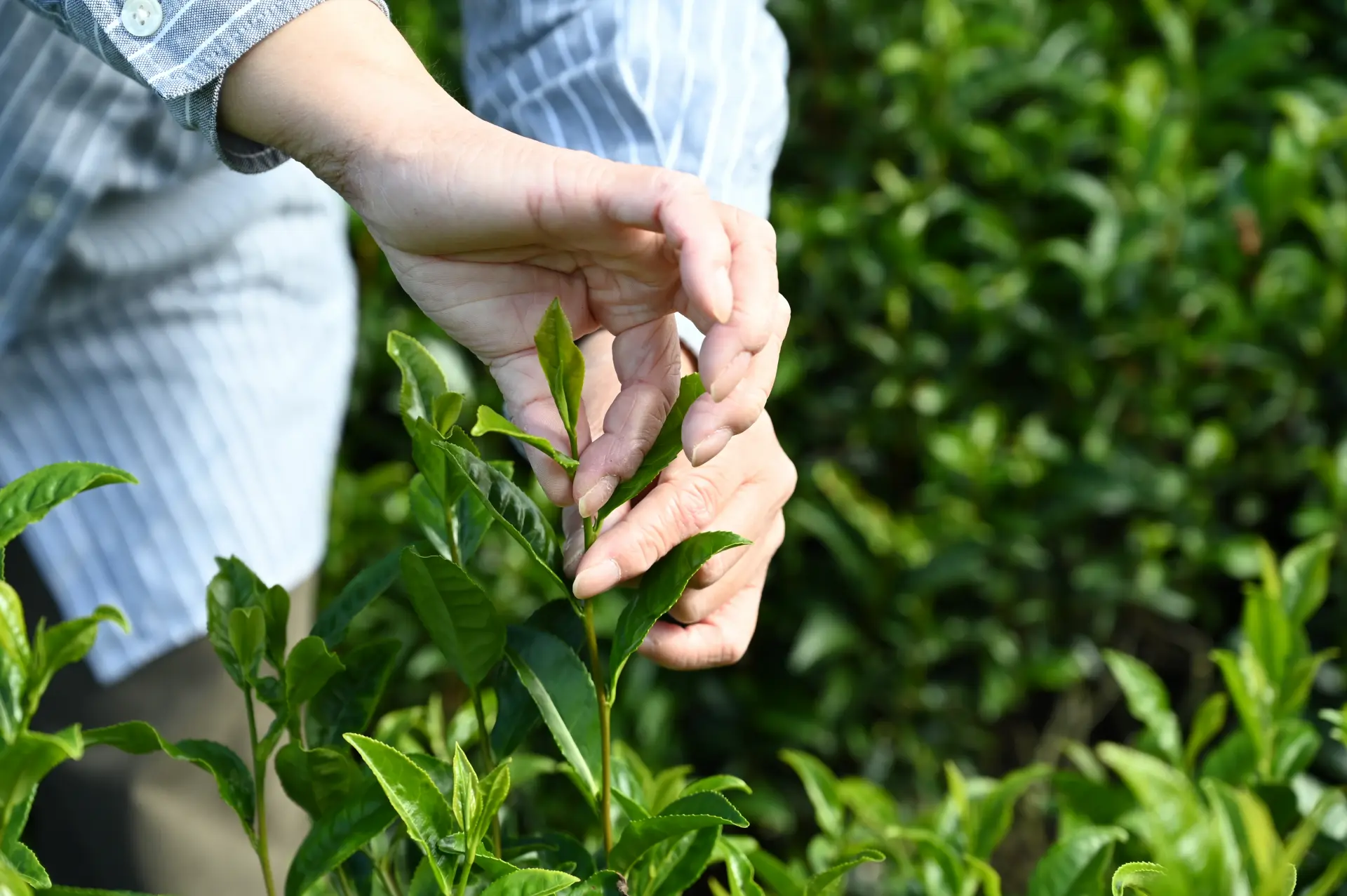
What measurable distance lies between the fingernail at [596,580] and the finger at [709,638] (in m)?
0.22

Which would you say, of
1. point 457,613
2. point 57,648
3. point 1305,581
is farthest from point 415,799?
point 1305,581

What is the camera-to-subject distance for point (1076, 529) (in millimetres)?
2656

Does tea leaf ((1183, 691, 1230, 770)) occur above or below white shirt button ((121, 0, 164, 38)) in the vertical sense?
below

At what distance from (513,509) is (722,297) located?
0.21 metres

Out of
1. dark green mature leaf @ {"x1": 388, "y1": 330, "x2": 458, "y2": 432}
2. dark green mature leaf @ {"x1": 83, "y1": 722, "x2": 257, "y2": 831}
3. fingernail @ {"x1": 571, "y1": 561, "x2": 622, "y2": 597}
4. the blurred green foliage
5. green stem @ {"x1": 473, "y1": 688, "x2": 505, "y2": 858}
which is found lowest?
the blurred green foliage

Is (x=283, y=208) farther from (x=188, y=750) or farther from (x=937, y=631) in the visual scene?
(x=937, y=631)

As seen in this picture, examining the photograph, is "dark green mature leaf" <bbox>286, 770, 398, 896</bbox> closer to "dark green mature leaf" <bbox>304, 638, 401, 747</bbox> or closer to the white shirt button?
"dark green mature leaf" <bbox>304, 638, 401, 747</bbox>

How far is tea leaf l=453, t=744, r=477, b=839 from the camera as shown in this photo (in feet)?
2.61

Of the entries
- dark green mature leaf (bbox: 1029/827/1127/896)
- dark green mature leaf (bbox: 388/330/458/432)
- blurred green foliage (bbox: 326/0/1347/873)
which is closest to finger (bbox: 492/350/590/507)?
dark green mature leaf (bbox: 388/330/458/432)

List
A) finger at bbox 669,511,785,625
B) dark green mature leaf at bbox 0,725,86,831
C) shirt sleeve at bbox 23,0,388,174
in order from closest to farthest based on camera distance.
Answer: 1. dark green mature leaf at bbox 0,725,86,831
2. shirt sleeve at bbox 23,0,388,174
3. finger at bbox 669,511,785,625

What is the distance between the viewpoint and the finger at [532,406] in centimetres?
107

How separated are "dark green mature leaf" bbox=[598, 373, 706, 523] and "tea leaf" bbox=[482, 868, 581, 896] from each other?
0.87ft

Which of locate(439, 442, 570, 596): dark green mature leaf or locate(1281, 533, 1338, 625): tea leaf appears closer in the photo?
locate(439, 442, 570, 596): dark green mature leaf

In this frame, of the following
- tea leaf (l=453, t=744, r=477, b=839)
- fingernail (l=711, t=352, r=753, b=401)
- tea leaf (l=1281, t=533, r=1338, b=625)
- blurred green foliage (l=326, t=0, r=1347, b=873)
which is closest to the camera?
tea leaf (l=453, t=744, r=477, b=839)
